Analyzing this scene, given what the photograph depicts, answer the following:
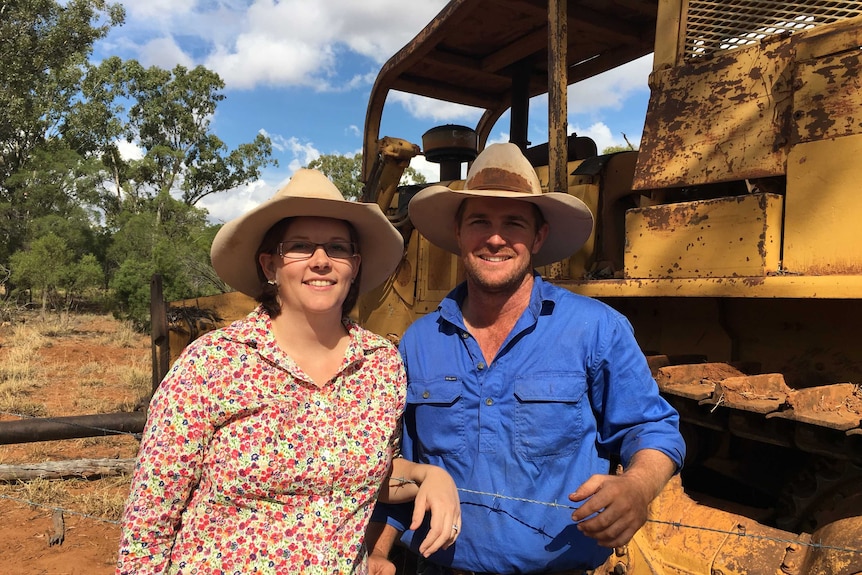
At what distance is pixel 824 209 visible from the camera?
2.60m

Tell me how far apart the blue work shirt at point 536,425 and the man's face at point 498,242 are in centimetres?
11

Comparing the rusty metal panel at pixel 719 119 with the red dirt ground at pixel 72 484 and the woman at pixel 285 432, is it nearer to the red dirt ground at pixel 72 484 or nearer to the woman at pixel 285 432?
the woman at pixel 285 432

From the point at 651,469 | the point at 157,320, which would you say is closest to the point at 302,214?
the point at 651,469

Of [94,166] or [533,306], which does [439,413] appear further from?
[94,166]

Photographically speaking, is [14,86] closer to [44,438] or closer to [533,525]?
[44,438]

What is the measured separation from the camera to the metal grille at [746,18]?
2754 mm

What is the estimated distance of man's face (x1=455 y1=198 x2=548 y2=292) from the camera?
2068mm

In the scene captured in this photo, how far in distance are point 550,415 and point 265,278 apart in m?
0.92

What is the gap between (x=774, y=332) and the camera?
305 cm

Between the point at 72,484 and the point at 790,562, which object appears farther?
the point at 72,484

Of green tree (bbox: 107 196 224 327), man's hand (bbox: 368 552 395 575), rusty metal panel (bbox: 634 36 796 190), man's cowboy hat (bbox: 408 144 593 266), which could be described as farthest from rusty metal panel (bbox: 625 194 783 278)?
green tree (bbox: 107 196 224 327)

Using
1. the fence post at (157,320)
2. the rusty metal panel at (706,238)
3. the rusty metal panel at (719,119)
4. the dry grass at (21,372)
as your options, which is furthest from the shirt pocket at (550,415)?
the dry grass at (21,372)

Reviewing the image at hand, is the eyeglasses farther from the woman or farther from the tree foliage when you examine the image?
the tree foliage

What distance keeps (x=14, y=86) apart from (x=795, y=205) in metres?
28.7
